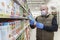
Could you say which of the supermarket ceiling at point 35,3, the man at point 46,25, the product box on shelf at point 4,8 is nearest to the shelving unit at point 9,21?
the product box on shelf at point 4,8

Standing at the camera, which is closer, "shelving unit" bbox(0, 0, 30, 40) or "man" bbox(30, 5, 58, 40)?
"shelving unit" bbox(0, 0, 30, 40)

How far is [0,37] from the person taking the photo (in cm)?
76

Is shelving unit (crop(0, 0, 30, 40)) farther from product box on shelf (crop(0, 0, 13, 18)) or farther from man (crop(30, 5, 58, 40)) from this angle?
man (crop(30, 5, 58, 40))

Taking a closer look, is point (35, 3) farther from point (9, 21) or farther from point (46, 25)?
point (9, 21)

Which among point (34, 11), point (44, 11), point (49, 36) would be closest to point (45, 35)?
point (49, 36)

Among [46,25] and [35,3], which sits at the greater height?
[35,3]

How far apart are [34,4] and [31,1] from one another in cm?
20

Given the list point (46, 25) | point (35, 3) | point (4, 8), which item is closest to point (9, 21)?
point (4, 8)

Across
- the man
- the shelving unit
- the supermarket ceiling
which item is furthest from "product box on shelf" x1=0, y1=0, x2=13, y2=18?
the supermarket ceiling

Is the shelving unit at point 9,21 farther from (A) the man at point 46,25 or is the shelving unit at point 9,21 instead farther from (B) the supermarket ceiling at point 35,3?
(B) the supermarket ceiling at point 35,3

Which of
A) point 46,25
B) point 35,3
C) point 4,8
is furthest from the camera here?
point 35,3

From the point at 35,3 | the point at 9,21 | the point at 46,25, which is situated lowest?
the point at 46,25

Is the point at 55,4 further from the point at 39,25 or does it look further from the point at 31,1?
the point at 39,25

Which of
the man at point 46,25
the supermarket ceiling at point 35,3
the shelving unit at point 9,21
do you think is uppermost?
the supermarket ceiling at point 35,3
